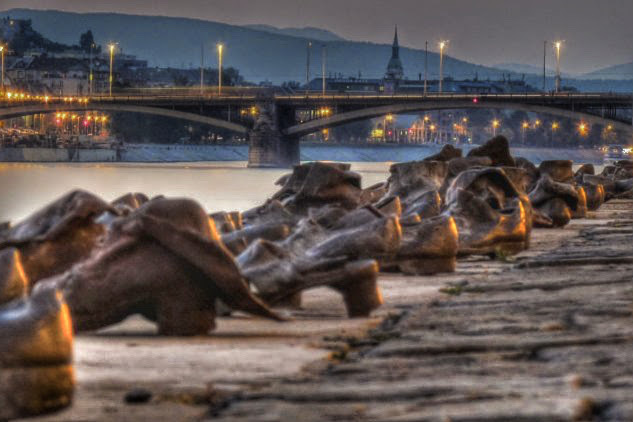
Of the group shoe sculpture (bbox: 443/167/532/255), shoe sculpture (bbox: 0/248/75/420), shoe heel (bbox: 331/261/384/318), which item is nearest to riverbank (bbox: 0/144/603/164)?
shoe sculpture (bbox: 443/167/532/255)

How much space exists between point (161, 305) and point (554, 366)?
1.81m

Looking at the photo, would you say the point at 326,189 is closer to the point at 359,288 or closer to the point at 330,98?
the point at 359,288

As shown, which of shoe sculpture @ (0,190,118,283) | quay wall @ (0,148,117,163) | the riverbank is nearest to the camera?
shoe sculpture @ (0,190,118,283)

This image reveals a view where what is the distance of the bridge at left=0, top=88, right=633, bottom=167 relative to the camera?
9925cm

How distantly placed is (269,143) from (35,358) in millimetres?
105073

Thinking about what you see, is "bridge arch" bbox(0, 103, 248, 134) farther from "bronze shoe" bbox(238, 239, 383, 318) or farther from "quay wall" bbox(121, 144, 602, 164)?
"bronze shoe" bbox(238, 239, 383, 318)

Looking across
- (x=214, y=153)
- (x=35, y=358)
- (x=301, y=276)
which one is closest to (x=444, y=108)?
(x=214, y=153)

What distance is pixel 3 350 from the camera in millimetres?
4262

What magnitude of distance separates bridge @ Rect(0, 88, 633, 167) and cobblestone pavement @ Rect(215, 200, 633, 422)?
283 feet

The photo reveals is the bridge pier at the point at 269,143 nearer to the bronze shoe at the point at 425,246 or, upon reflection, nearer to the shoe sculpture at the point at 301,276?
the bronze shoe at the point at 425,246

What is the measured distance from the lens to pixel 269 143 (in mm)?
109188

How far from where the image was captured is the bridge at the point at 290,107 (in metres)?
99.2

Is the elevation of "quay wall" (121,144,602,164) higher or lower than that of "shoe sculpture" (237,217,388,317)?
lower

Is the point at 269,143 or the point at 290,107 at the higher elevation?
the point at 290,107
